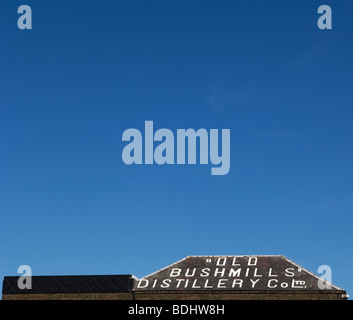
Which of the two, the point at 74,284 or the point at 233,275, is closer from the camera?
the point at 233,275

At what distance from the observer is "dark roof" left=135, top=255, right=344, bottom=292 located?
71438 millimetres

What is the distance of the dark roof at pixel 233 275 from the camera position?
234 ft

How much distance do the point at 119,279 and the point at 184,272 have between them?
9528 millimetres

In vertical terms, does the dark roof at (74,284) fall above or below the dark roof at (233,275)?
below

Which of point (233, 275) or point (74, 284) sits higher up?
point (233, 275)

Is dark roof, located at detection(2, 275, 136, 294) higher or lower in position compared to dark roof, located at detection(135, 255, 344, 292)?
lower

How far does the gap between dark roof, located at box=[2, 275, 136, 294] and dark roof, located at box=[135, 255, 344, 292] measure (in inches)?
169

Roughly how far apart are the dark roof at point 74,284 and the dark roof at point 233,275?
4.30m

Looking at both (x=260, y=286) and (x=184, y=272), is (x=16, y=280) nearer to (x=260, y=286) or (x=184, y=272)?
(x=184, y=272)

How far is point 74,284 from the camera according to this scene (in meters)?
78.7

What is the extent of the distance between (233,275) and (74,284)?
2253cm

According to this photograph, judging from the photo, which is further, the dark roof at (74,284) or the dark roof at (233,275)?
the dark roof at (74,284)
